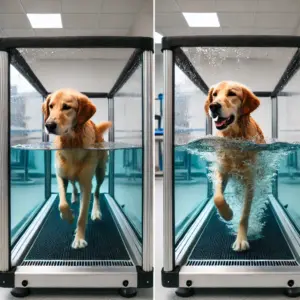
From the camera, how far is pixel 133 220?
2105mm

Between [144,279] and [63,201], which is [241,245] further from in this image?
[63,201]

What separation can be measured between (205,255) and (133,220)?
17.4 inches

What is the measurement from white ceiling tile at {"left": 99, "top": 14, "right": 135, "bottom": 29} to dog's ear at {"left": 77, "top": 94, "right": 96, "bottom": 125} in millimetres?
377

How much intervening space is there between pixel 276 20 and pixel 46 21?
3.83 feet

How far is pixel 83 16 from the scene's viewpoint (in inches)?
74.2

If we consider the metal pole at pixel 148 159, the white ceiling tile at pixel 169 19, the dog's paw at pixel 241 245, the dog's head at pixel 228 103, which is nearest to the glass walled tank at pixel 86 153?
the metal pole at pixel 148 159

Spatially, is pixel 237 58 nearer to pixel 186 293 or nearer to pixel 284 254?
pixel 284 254

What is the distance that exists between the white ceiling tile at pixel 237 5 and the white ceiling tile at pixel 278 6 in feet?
0.11

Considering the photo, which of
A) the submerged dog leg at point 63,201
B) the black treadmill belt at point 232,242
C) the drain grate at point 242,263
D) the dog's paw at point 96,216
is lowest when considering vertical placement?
the drain grate at point 242,263

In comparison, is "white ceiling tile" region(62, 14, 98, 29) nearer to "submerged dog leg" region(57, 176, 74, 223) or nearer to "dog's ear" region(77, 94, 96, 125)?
"dog's ear" region(77, 94, 96, 125)

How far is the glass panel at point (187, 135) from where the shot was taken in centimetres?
195

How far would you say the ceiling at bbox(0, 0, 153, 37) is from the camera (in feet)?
6.16

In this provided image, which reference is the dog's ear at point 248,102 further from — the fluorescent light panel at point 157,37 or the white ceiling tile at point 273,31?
the fluorescent light panel at point 157,37

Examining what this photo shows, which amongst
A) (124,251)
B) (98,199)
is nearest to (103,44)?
(98,199)
